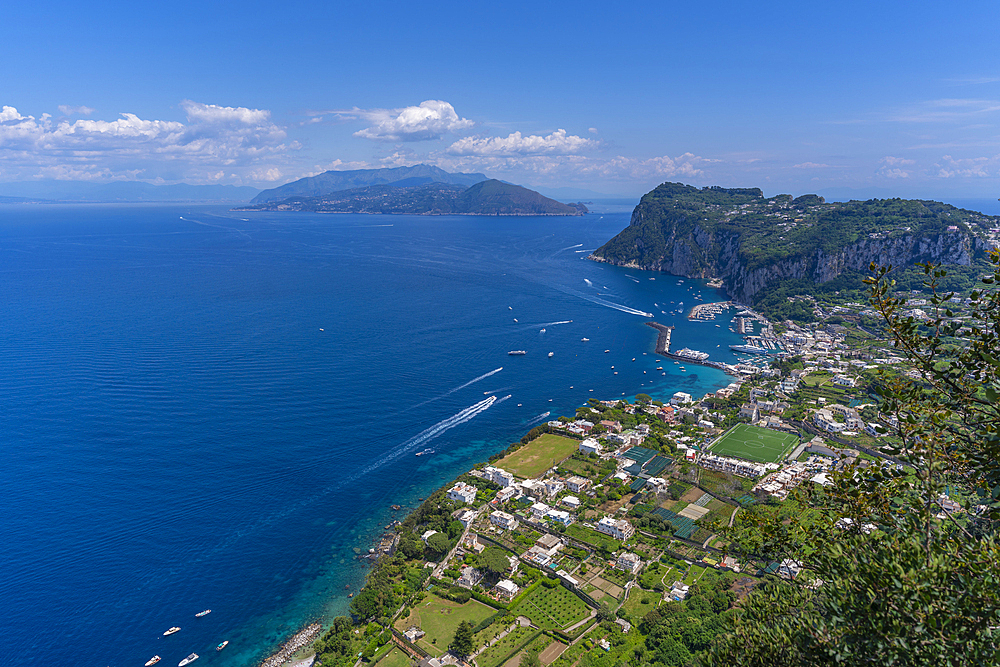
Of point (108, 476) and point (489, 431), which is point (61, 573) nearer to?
point (108, 476)

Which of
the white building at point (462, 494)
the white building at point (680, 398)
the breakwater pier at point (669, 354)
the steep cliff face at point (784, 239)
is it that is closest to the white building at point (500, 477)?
the white building at point (462, 494)

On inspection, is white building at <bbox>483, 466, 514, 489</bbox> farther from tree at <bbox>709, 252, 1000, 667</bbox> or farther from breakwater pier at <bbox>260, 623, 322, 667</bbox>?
tree at <bbox>709, 252, 1000, 667</bbox>

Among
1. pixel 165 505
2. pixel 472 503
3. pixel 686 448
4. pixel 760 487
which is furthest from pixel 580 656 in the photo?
pixel 165 505

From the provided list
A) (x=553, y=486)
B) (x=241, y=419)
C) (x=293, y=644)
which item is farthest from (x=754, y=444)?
(x=241, y=419)

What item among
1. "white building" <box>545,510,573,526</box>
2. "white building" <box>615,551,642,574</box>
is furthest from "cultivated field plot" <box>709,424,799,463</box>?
"white building" <box>615,551,642,574</box>

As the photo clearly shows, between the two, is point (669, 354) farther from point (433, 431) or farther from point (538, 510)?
point (538, 510)

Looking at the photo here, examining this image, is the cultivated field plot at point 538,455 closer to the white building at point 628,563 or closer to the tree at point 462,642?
the white building at point 628,563
